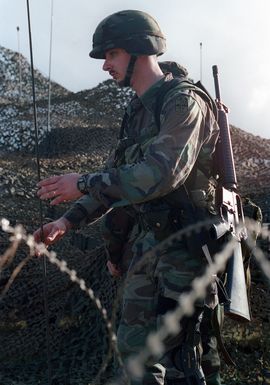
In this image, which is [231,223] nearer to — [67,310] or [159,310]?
[159,310]

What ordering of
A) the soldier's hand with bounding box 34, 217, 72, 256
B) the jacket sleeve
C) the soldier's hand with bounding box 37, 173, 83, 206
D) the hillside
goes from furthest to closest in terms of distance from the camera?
1. the hillside
2. the soldier's hand with bounding box 34, 217, 72, 256
3. the soldier's hand with bounding box 37, 173, 83, 206
4. the jacket sleeve

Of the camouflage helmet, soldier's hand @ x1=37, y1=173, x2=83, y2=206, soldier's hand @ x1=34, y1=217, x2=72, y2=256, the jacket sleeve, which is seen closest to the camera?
the jacket sleeve

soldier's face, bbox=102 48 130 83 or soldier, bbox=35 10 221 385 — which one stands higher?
soldier's face, bbox=102 48 130 83

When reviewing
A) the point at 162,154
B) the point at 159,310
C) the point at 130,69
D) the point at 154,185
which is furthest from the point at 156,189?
the point at 130,69

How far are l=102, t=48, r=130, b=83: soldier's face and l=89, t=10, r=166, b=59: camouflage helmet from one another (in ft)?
0.09

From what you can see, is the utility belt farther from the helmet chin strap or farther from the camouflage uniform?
the helmet chin strap

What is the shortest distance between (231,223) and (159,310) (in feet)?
1.59

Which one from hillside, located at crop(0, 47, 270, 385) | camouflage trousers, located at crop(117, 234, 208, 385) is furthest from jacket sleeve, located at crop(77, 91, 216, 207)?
hillside, located at crop(0, 47, 270, 385)

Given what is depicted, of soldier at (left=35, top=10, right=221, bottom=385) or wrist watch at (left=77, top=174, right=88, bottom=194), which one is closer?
soldier at (left=35, top=10, right=221, bottom=385)

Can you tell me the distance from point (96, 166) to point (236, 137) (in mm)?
3992

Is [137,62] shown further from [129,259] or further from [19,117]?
[19,117]

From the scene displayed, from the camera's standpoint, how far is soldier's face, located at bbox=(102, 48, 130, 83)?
134 inches

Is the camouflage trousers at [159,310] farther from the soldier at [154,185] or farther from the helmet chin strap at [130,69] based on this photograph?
the helmet chin strap at [130,69]

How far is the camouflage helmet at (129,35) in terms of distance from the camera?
3383 mm
